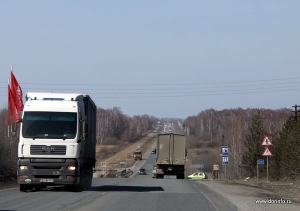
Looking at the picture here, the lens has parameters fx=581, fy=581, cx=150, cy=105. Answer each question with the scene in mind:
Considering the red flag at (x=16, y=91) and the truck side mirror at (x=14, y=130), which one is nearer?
the truck side mirror at (x=14, y=130)

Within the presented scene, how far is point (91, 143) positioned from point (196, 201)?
9239 millimetres

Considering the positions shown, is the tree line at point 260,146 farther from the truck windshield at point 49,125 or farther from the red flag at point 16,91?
the truck windshield at point 49,125

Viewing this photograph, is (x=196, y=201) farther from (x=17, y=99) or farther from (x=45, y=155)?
(x=17, y=99)

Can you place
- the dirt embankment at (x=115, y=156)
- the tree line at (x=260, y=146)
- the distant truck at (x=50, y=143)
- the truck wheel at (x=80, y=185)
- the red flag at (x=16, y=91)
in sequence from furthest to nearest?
the dirt embankment at (x=115, y=156)
the tree line at (x=260, y=146)
the red flag at (x=16, y=91)
the truck wheel at (x=80, y=185)
the distant truck at (x=50, y=143)

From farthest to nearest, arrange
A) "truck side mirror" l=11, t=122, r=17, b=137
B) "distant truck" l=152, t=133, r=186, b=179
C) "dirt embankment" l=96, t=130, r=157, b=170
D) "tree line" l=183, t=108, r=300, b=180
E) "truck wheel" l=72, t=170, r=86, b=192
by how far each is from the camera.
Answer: "dirt embankment" l=96, t=130, r=157, b=170 < "distant truck" l=152, t=133, r=186, b=179 < "tree line" l=183, t=108, r=300, b=180 < "truck wheel" l=72, t=170, r=86, b=192 < "truck side mirror" l=11, t=122, r=17, b=137

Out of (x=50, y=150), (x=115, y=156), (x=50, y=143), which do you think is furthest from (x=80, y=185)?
(x=115, y=156)

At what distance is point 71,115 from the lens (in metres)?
23.2

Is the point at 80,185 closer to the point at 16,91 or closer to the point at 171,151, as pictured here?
the point at 16,91

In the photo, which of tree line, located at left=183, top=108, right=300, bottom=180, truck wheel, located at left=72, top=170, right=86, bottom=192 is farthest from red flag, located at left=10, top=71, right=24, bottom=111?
tree line, located at left=183, top=108, right=300, bottom=180

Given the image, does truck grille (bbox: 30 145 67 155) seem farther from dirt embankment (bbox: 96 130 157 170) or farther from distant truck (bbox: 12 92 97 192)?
dirt embankment (bbox: 96 130 157 170)

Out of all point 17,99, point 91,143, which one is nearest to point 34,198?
point 91,143

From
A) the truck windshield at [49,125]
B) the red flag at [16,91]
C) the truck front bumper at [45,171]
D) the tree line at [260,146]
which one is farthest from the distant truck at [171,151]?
the truck front bumper at [45,171]

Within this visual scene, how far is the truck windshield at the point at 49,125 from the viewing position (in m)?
22.8

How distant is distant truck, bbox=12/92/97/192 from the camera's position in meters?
22.8
